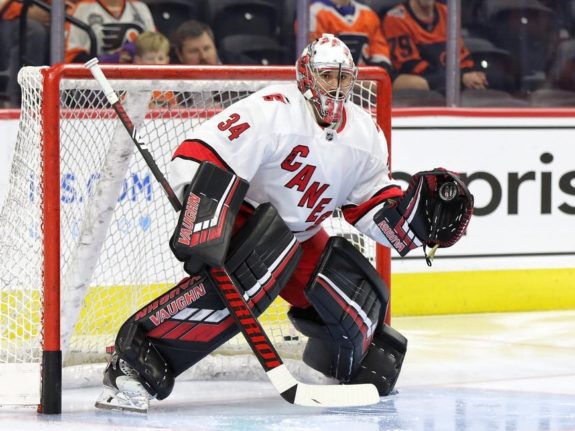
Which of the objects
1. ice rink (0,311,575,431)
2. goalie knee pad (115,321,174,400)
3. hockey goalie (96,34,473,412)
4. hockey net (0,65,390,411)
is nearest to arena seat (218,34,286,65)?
hockey net (0,65,390,411)

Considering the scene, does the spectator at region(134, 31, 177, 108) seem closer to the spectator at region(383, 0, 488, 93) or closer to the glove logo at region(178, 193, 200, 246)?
the spectator at region(383, 0, 488, 93)

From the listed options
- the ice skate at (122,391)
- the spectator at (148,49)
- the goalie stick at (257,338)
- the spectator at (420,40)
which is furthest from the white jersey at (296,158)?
the spectator at (420,40)

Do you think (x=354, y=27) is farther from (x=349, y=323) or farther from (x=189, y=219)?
(x=189, y=219)

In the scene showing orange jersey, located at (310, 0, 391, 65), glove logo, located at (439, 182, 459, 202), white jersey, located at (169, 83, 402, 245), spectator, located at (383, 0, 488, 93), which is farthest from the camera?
spectator, located at (383, 0, 488, 93)

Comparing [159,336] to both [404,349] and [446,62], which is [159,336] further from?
[446,62]

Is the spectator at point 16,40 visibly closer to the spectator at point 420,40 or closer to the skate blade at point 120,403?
the spectator at point 420,40

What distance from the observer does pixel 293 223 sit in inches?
149

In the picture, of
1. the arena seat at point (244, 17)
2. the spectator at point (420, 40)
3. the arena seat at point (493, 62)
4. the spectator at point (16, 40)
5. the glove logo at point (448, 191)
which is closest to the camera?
the glove logo at point (448, 191)

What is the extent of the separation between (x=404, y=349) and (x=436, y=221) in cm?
41

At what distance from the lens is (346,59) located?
3.68 metres

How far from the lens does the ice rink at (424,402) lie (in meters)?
3.52

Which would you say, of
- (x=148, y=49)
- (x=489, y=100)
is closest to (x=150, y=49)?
(x=148, y=49)

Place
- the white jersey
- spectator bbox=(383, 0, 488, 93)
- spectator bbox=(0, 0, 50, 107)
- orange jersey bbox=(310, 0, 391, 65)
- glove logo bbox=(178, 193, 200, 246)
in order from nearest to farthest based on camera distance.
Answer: glove logo bbox=(178, 193, 200, 246) < the white jersey < spectator bbox=(0, 0, 50, 107) < orange jersey bbox=(310, 0, 391, 65) < spectator bbox=(383, 0, 488, 93)

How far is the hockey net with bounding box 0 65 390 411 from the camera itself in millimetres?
3594
